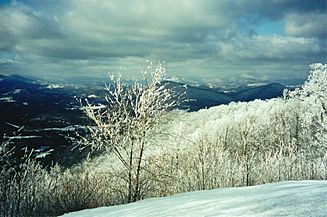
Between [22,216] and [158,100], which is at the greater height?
[158,100]

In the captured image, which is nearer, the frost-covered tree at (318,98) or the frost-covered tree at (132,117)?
the frost-covered tree at (132,117)

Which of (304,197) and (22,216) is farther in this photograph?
(22,216)

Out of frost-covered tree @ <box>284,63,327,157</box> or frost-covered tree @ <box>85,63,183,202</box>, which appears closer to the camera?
frost-covered tree @ <box>85,63,183,202</box>

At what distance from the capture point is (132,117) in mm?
15094

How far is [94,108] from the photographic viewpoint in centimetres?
1471

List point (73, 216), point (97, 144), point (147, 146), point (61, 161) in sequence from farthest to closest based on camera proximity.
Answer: point (61, 161)
point (147, 146)
point (97, 144)
point (73, 216)

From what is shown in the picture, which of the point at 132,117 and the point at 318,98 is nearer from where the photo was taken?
the point at 132,117

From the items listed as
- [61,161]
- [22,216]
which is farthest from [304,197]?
[61,161]

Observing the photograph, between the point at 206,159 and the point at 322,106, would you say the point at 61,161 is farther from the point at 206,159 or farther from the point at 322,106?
the point at 206,159

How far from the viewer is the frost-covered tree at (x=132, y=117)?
14.8 m

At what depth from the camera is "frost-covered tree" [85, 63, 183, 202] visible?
14.8m

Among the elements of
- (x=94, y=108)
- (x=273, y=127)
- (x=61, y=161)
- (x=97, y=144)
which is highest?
(x=94, y=108)

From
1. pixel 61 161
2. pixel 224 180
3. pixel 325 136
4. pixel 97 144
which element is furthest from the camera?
pixel 61 161

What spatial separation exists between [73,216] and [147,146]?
698cm
